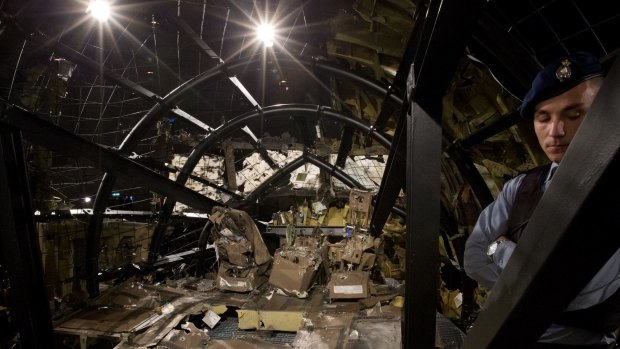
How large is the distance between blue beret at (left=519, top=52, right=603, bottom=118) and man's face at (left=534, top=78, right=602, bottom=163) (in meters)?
0.02

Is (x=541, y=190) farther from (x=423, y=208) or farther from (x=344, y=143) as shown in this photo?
(x=344, y=143)

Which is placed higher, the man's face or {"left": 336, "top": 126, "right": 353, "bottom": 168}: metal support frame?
{"left": 336, "top": 126, "right": 353, "bottom": 168}: metal support frame

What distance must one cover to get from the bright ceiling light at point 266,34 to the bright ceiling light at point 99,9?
2396 mm

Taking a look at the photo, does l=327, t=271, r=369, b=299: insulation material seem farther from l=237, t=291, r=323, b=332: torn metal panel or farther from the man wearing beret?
the man wearing beret

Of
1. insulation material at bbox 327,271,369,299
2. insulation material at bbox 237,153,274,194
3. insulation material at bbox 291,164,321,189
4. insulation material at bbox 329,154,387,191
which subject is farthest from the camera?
insulation material at bbox 237,153,274,194

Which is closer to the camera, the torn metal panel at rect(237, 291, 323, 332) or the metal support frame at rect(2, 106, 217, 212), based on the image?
the metal support frame at rect(2, 106, 217, 212)

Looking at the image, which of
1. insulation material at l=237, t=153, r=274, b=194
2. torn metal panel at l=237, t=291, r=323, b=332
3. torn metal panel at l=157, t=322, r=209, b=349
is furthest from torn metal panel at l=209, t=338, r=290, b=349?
insulation material at l=237, t=153, r=274, b=194

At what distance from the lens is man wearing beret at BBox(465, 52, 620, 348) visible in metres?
1.28

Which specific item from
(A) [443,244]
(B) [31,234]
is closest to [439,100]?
(B) [31,234]

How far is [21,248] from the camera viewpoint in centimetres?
261

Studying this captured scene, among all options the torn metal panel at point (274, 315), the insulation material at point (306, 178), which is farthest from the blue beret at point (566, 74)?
the insulation material at point (306, 178)

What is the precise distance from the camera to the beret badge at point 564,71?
1338mm

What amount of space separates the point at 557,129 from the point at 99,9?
5707 millimetres

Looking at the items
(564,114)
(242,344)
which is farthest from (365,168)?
(564,114)
